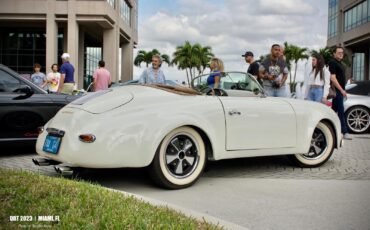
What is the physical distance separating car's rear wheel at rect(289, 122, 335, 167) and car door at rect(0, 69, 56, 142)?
3.91 meters

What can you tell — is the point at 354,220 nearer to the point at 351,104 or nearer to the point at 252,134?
the point at 252,134

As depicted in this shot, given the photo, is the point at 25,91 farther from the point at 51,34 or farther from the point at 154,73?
the point at 51,34

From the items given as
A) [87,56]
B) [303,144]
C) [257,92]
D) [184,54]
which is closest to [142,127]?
[257,92]

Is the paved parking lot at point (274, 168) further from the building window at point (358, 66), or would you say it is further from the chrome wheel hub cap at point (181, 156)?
the building window at point (358, 66)

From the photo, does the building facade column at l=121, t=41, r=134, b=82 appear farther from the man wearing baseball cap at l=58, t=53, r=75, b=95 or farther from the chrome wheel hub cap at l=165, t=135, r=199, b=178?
the chrome wheel hub cap at l=165, t=135, r=199, b=178

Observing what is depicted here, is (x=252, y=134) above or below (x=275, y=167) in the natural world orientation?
above

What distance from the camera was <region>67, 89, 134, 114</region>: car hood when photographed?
16.4 feet

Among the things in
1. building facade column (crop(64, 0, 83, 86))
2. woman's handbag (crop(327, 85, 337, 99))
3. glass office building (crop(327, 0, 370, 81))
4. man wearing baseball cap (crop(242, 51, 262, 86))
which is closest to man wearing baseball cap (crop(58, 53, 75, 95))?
man wearing baseball cap (crop(242, 51, 262, 86))

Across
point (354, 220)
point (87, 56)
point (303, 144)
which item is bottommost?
point (354, 220)

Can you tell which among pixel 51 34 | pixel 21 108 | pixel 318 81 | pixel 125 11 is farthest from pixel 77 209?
pixel 125 11

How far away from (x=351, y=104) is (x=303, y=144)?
6.18 m

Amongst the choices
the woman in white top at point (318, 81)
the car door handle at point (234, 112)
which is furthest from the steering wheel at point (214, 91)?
the woman in white top at point (318, 81)

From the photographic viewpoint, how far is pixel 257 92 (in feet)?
20.1

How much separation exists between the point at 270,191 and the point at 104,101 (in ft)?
6.76
